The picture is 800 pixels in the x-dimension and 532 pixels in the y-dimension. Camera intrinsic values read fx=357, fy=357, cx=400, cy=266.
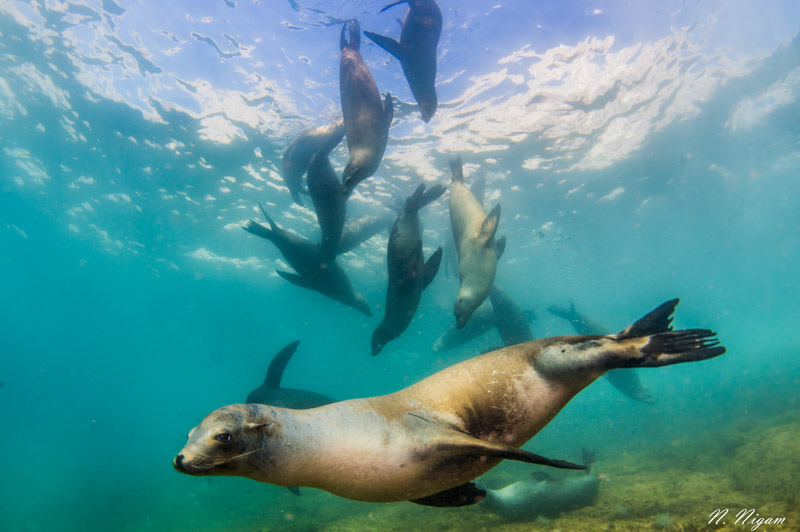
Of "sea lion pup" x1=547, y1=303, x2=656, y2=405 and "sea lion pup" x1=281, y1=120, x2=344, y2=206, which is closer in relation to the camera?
"sea lion pup" x1=281, y1=120, x2=344, y2=206

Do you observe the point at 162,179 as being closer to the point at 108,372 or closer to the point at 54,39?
the point at 54,39

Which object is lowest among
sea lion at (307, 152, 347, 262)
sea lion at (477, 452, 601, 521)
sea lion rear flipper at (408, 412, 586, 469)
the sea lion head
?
sea lion at (477, 452, 601, 521)

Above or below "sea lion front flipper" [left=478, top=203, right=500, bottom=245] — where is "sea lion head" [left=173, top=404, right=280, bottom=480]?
below

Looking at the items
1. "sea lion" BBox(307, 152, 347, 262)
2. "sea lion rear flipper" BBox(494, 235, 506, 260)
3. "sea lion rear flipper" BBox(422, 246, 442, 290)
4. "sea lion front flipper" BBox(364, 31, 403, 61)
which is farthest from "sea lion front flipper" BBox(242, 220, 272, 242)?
"sea lion rear flipper" BBox(494, 235, 506, 260)

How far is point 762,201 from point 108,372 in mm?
94774

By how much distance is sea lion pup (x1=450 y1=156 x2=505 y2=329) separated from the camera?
4359 millimetres

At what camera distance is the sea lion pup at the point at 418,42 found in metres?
4.18

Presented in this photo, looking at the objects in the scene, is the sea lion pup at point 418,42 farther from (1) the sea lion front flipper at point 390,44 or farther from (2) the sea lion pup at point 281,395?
(2) the sea lion pup at point 281,395

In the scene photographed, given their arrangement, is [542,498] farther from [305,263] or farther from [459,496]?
[305,263]

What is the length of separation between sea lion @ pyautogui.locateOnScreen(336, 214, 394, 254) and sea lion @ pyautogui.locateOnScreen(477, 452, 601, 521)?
568 centimetres

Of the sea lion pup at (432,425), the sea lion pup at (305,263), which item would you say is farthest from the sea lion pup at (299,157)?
the sea lion pup at (432,425)

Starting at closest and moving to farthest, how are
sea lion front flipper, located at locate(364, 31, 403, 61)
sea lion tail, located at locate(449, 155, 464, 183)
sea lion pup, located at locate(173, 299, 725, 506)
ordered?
sea lion pup, located at locate(173, 299, 725, 506) < sea lion front flipper, located at locate(364, 31, 403, 61) < sea lion tail, located at locate(449, 155, 464, 183)

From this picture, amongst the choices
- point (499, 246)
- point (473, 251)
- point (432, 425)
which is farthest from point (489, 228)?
point (432, 425)

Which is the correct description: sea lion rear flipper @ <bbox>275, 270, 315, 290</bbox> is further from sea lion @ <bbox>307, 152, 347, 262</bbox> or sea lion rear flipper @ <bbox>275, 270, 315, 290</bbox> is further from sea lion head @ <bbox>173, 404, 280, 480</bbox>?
sea lion head @ <bbox>173, 404, 280, 480</bbox>
